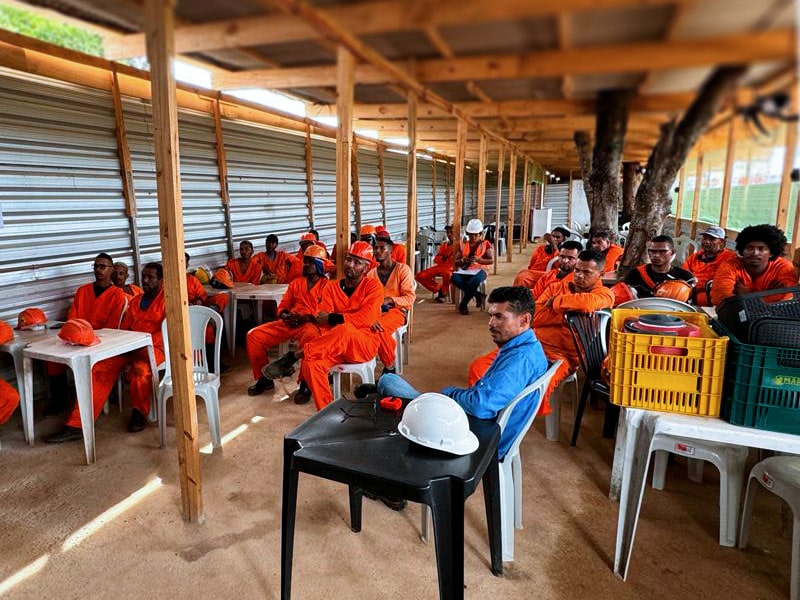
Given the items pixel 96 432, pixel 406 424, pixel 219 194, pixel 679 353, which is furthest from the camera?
pixel 219 194

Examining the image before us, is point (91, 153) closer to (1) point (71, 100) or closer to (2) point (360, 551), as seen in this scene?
(1) point (71, 100)

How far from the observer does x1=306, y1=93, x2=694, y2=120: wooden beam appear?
0.75 metres

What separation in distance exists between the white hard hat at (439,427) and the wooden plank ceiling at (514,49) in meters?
0.99

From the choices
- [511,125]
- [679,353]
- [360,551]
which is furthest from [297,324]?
[511,125]

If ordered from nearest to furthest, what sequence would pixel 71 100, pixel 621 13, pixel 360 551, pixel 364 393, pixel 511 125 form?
pixel 621 13, pixel 511 125, pixel 360 551, pixel 364 393, pixel 71 100

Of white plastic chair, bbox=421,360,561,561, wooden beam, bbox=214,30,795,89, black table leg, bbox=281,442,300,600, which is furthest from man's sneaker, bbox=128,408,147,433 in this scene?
wooden beam, bbox=214,30,795,89

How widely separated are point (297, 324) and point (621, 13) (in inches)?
154

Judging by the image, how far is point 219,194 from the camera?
20.3 ft

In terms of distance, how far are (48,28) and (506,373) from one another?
196 centimetres

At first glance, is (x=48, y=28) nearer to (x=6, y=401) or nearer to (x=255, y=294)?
(x=6, y=401)

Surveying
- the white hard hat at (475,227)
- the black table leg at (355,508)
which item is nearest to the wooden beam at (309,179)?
the white hard hat at (475,227)

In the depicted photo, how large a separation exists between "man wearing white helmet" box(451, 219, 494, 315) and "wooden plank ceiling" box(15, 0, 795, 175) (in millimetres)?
6002

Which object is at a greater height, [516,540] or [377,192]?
[377,192]

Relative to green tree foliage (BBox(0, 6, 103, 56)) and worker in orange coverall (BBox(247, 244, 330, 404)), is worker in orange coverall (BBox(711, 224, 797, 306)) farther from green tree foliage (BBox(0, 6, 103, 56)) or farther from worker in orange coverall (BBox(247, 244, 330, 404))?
green tree foliage (BBox(0, 6, 103, 56))
